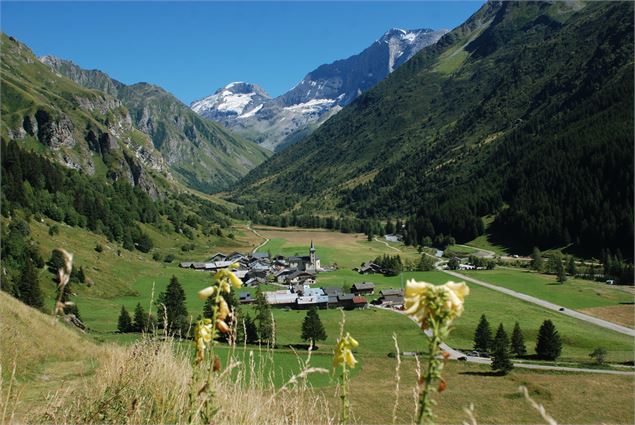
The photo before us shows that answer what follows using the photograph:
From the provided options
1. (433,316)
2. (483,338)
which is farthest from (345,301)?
(433,316)

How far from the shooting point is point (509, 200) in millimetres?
163000

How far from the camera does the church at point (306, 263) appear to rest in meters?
113

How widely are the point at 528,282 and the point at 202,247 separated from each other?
296 feet

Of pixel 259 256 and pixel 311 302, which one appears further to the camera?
pixel 259 256

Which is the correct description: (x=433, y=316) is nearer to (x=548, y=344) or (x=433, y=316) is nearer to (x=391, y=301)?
(x=548, y=344)

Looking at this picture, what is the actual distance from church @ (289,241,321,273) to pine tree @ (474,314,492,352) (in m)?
59.7

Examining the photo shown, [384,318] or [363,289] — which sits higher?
[363,289]

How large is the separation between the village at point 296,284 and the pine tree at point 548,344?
21.7 m

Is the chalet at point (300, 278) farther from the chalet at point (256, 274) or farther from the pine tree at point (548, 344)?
the pine tree at point (548, 344)

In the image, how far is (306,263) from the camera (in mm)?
114062

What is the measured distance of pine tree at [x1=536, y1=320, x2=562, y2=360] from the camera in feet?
170

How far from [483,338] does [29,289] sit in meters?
51.6

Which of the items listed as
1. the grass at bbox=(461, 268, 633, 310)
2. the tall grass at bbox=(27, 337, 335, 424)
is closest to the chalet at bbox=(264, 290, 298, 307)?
the grass at bbox=(461, 268, 633, 310)

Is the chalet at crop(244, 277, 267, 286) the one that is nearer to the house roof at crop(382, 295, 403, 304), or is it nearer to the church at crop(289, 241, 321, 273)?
the church at crop(289, 241, 321, 273)
